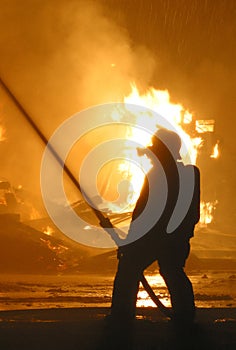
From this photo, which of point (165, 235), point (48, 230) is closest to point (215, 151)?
point (48, 230)

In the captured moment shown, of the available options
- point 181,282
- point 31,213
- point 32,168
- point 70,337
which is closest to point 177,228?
point 181,282

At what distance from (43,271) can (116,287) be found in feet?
26.3

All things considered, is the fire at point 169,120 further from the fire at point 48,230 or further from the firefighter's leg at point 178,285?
the firefighter's leg at point 178,285

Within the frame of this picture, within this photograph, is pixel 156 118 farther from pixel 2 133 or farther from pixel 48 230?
pixel 48 230

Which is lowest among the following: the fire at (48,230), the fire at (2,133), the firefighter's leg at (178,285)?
the firefighter's leg at (178,285)

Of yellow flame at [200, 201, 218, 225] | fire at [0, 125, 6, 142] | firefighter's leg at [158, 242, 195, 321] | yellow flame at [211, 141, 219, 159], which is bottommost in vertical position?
firefighter's leg at [158, 242, 195, 321]

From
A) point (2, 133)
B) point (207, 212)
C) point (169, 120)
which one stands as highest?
point (169, 120)

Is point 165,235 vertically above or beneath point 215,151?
beneath

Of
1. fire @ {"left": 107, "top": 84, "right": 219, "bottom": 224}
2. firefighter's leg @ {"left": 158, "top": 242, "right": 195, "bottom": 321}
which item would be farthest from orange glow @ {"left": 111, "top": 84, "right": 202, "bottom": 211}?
firefighter's leg @ {"left": 158, "top": 242, "right": 195, "bottom": 321}

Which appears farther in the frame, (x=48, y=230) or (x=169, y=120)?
(x=169, y=120)

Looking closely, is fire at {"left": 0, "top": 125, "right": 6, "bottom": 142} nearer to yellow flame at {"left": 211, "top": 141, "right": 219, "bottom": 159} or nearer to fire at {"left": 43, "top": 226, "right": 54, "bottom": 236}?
yellow flame at {"left": 211, "top": 141, "right": 219, "bottom": 159}

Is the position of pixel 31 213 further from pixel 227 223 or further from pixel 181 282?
pixel 181 282

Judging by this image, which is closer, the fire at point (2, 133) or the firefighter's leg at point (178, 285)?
the firefighter's leg at point (178, 285)

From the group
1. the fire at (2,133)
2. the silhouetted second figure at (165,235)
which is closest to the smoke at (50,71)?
the fire at (2,133)
